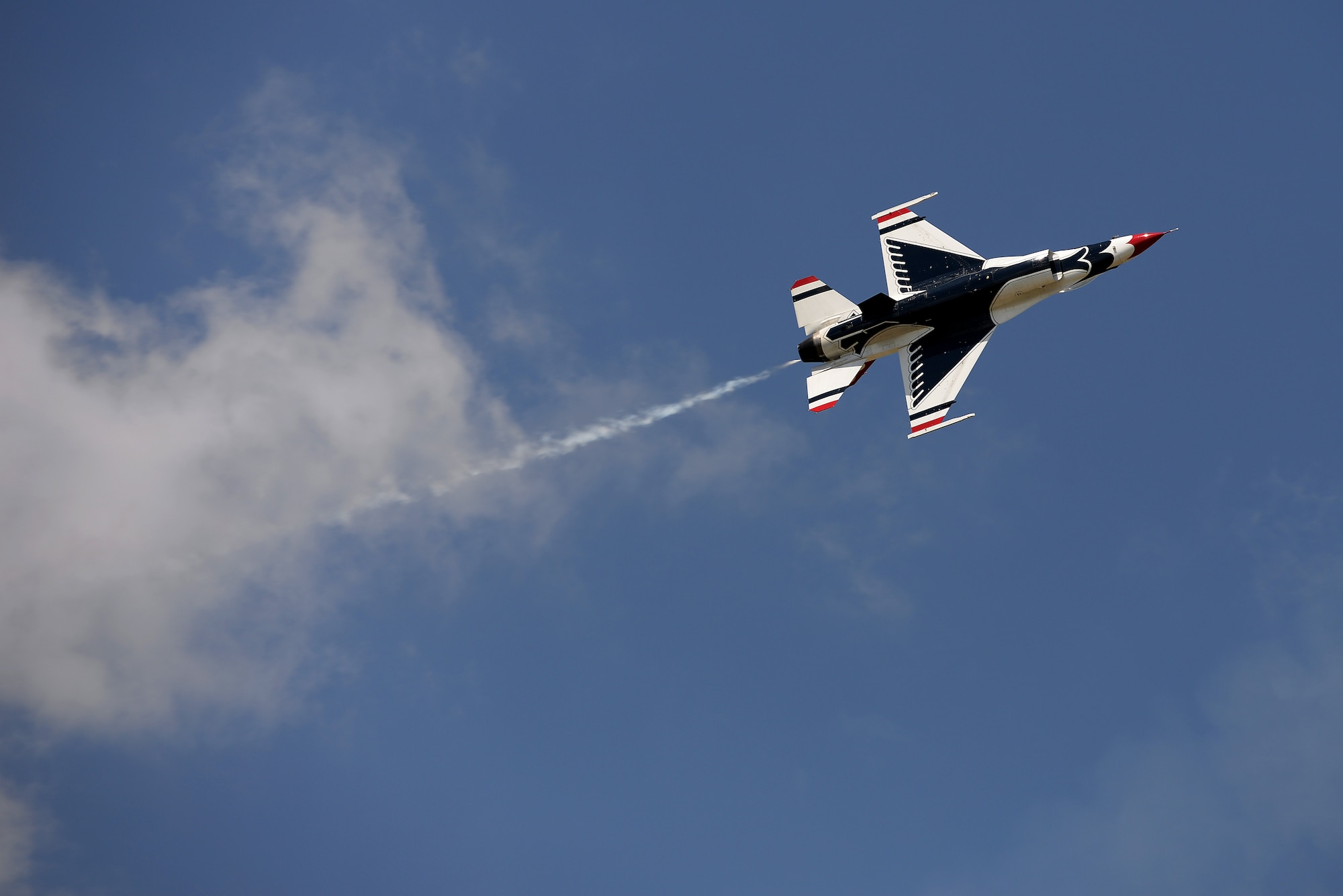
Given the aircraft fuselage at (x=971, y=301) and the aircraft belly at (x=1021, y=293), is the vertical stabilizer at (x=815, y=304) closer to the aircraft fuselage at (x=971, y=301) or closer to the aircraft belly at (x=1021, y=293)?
the aircraft fuselage at (x=971, y=301)

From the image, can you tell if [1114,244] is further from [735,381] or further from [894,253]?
[735,381]

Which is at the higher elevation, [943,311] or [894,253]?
[894,253]

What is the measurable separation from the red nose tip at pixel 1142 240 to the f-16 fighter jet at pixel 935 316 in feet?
0.16

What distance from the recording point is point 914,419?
205 feet

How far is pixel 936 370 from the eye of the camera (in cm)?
6272

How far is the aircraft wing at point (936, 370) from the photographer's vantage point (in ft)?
203

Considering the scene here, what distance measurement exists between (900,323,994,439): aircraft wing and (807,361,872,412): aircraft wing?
9.14ft

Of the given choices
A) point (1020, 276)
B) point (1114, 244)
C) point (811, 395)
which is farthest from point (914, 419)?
point (1114, 244)

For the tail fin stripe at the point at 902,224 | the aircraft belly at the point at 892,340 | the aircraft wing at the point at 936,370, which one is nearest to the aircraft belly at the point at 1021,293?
the aircraft wing at the point at 936,370

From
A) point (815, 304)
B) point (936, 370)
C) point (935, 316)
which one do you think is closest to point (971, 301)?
point (935, 316)

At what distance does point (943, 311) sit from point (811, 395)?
9.49m

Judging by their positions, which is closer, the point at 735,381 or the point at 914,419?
the point at 914,419

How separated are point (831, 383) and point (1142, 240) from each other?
69.0 ft

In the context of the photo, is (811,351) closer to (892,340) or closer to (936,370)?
(892,340)
